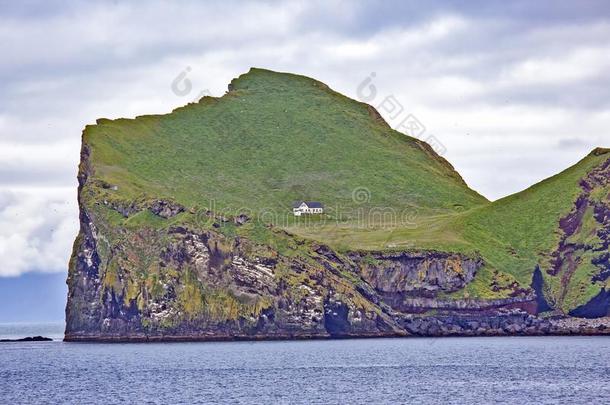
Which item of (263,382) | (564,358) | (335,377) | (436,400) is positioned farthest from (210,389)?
(564,358)

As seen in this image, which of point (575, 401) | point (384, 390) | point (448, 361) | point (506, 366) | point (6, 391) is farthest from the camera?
point (448, 361)

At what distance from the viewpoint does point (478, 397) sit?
134m

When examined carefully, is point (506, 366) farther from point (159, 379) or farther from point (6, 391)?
point (6, 391)

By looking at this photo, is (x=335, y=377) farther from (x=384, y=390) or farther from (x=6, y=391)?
(x=6, y=391)

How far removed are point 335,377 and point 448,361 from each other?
1351 inches

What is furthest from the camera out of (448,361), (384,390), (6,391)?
(448,361)

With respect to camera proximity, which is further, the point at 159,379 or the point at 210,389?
the point at 159,379

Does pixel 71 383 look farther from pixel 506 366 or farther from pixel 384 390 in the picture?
pixel 506 366

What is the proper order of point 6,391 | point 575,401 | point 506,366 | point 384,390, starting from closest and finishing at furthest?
point 575,401 → point 384,390 → point 6,391 → point 506,366

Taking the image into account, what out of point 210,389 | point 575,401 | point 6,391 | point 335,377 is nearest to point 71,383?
point 6,391

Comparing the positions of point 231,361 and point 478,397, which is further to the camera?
point 231,361

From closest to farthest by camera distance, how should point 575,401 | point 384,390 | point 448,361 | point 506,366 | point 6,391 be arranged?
point 575,401 < point 384,390 < point 6,391 < point 506,366 < point 448,361

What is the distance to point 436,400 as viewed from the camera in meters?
131

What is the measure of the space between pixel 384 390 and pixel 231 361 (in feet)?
185
